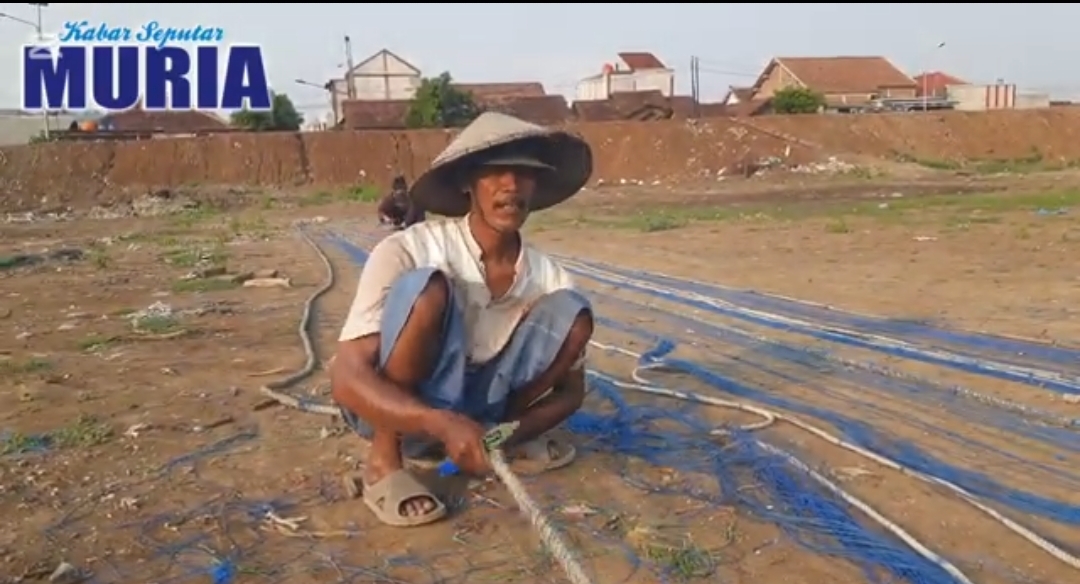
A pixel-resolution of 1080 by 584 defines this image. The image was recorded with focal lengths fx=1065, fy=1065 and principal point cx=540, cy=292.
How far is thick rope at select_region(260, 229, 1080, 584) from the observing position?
7.61 ft

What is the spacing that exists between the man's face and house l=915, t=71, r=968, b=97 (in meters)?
45.9

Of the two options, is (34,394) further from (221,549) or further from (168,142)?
(168,142)

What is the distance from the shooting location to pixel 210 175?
88.9ft

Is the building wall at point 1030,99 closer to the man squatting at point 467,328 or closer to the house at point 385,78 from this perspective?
the house at point 385,78

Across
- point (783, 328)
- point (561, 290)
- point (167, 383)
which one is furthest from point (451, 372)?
point (783, 328)

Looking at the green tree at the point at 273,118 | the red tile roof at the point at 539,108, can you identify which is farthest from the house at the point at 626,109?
the green tree at the point at 273,118

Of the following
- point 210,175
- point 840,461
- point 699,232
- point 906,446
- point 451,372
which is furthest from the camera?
point 210,175

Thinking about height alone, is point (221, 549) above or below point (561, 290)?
below

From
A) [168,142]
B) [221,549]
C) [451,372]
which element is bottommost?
[221,549]

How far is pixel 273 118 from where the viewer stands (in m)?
33.6

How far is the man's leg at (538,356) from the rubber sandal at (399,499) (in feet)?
1.06

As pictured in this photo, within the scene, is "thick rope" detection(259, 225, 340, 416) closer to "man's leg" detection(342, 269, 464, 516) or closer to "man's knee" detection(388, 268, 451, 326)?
"man's leg" detection(342, 269, 464, 516)

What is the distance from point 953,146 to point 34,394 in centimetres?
3042

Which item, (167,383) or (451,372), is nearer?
(451,372)
